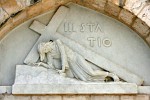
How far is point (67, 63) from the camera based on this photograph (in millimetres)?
5746

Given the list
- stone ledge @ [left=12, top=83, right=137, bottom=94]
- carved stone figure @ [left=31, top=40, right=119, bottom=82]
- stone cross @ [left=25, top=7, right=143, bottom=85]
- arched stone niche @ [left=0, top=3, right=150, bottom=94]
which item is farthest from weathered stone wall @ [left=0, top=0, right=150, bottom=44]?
stone ledge @ [left=12, top=83, right=137, bottom=94]

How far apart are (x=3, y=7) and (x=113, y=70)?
1.62 metres

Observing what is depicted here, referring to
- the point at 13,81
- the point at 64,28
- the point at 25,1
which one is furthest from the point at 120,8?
the point at 13,81

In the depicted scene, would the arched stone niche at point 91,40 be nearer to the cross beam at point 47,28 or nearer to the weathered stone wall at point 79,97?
the cross beam at point 47,28

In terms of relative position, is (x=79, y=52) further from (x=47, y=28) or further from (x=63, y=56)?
(x=47, y=28)

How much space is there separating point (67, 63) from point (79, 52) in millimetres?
236

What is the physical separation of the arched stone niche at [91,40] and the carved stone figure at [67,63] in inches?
8.6

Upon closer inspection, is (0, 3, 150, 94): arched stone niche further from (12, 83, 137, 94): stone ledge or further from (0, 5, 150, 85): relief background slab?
(12, 83, 137, 94): stone ledge

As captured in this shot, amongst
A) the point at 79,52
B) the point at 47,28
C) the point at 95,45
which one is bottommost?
the point at 79,52

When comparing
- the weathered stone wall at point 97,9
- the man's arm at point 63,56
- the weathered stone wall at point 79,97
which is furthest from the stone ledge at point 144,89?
the man's arm at point 63,56

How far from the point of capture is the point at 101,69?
580cm

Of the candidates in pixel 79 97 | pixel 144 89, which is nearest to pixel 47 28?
pixel 79 97

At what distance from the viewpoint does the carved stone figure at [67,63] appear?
225 inches

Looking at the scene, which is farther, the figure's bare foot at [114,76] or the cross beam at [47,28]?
the cross beam at [47,28]
